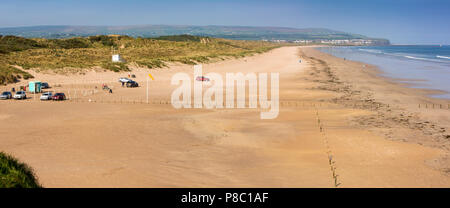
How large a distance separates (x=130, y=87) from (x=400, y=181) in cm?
3457

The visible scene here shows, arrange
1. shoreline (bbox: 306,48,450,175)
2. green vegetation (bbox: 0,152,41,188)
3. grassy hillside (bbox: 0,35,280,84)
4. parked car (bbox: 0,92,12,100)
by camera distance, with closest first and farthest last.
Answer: green vegetation (bbox: 0,152,41,188)
shoreline (bbox: 306,48,450,175)
parked car (bbox: 0,92,12,100)
grassy hillside (bbox: 0,35,280,84)

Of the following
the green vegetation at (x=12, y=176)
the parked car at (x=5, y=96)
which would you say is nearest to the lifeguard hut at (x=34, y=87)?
the parked car at (x=5, y=96)

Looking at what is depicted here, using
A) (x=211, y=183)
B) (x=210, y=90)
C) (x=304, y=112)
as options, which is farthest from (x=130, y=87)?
(x=211, y=183)

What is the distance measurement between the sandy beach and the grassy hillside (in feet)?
63.4

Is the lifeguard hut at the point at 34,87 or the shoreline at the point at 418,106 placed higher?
the lifeguard hut at the point at 34,87

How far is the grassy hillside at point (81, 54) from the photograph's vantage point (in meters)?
50.8

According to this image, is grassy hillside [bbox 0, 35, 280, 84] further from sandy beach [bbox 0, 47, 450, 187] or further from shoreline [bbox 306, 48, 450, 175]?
shoreline [bbox 306, 48, 450, 175]

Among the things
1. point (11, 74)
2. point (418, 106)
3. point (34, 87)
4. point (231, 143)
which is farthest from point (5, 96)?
point (418, 106)

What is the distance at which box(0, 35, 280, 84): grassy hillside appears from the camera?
5081 cm

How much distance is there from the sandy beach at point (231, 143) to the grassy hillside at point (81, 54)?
19330 millimetres

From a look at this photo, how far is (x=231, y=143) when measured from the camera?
65.2ft

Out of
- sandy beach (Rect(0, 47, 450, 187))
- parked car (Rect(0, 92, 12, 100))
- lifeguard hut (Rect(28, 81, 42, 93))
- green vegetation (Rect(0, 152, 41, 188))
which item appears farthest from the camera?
lifeguard hut (Rect(28, 81, 42, 93))

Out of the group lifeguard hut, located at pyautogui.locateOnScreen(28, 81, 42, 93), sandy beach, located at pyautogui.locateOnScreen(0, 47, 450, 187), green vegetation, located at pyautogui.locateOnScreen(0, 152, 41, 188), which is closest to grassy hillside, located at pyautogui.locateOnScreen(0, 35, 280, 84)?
lifeguard hut, located at pyautogui.locateOnScreen(28, 81, 42, 93)

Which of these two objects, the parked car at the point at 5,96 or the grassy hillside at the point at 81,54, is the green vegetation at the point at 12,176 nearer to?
the parked car at the point at 5,96
